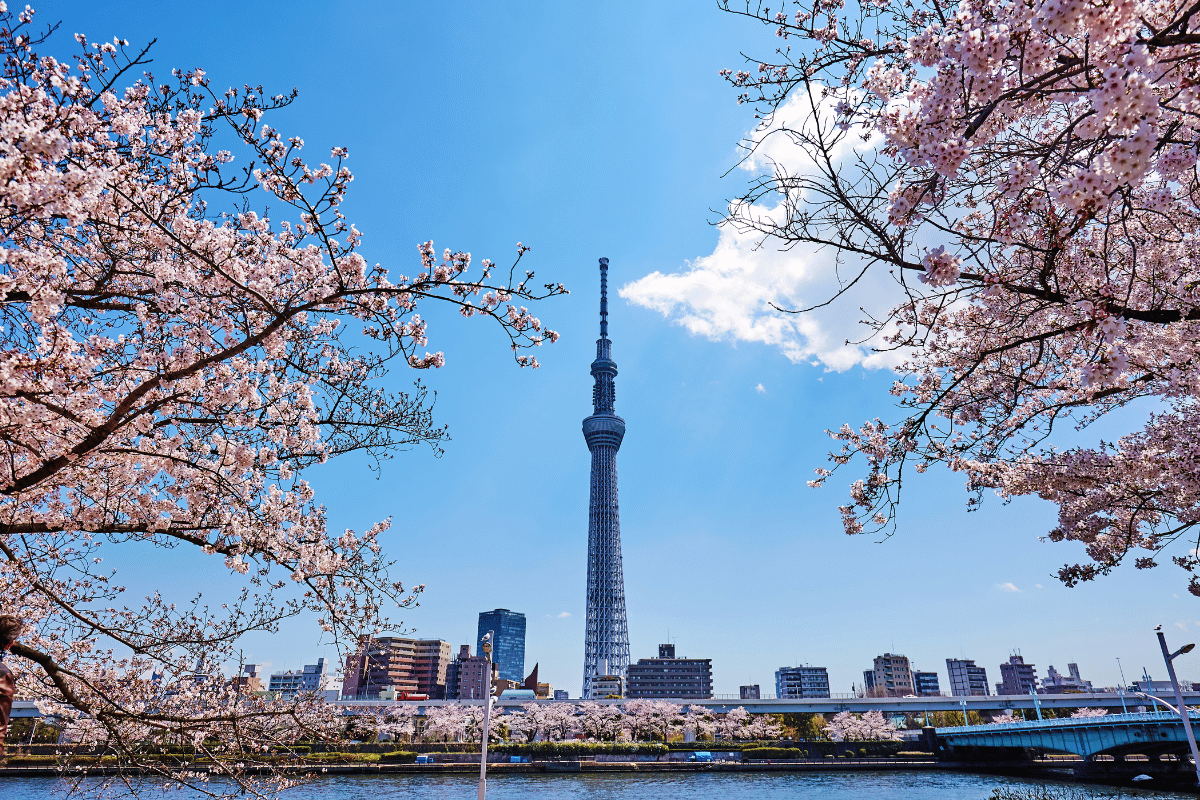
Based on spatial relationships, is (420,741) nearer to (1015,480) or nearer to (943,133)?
(1015,480)

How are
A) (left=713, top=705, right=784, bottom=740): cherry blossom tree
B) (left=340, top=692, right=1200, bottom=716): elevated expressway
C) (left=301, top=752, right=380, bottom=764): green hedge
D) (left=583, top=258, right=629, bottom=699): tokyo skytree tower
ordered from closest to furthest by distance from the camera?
(left=301, top=752, right=380, bottom=764): green hedge
(left=713, top=705, right=784, bottom=740): cherry blossom tree
(left=340, top=692, right=1200, bottom=716): elevated expressway
(left=583, top=258, right=629, bottom=699): tokyo skytree tower

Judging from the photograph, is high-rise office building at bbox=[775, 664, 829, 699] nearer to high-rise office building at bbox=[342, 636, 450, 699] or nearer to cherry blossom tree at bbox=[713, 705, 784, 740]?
high-rise office building at bbox=[342, 636, 450, 699]

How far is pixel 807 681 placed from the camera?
435 feet

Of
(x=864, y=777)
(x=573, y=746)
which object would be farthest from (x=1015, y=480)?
(x=573, y=746)

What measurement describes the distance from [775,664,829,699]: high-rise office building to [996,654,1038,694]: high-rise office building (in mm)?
43143

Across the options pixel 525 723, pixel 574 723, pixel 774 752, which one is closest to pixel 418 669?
pixel 525 723

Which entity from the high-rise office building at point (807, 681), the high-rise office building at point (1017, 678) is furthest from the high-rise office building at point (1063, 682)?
the high-rise office building at point (807, 681)

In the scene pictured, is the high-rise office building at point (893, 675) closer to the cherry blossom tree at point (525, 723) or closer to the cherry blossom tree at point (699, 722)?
the cherry blossom tree at point (699, 722)

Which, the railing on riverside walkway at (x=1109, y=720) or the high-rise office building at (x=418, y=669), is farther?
the high-rise office building at (x=418, y=669)

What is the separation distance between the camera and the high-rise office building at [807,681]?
13212 centimetres

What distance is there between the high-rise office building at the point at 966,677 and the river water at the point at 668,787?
119 metres

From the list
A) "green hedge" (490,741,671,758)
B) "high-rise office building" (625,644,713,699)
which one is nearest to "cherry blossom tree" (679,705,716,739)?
"green hedge" (490,741,671,758)

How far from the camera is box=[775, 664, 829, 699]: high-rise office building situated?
13212cm

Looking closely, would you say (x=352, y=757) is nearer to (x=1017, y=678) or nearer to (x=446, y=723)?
(x=446, y=723)
